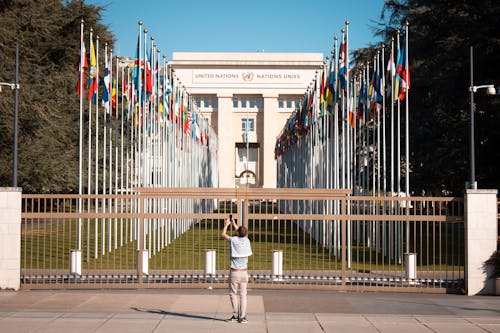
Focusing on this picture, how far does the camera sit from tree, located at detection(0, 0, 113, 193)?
35.6m

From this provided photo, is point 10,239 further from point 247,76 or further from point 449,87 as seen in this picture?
point 247,76

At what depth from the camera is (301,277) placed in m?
17.8

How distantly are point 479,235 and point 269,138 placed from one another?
8707 cm

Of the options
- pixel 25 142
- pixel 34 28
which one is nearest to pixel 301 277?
pixel 25 142

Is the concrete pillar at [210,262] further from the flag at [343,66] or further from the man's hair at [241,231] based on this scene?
the flag at [343,66]

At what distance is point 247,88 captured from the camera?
103562 millimetres

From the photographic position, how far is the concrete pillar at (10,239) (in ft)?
55.8

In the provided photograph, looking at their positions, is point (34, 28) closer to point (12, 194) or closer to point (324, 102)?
point (324, 102)

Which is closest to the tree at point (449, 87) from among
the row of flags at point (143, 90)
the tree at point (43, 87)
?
the row of flags at point (143, 90)

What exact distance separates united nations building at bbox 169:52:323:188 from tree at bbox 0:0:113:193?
2049 inches

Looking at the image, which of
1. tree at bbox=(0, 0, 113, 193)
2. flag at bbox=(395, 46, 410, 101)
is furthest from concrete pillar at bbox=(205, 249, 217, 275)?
tree at bbox=(0, 0, 113, 193)

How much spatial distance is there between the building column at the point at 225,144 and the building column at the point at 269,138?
467cm

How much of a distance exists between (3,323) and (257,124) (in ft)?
319

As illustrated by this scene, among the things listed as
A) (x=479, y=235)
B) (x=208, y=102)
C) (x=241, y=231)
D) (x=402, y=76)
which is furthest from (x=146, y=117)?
(x=208, y=102)
